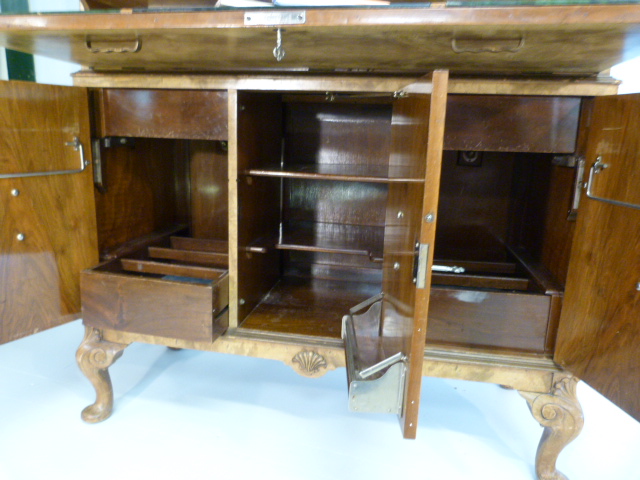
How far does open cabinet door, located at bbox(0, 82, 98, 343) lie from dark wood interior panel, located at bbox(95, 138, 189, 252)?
10 cm

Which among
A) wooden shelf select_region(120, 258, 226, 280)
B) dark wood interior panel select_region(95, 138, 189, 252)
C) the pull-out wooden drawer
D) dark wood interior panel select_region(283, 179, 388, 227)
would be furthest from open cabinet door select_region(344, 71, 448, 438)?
dark wood interior panel select_region(95, 138, 189, 252)

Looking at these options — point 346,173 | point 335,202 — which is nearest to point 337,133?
point 335,202

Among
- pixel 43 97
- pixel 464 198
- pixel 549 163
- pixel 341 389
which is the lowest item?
pixel 341 389

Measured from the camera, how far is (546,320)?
1.16 m

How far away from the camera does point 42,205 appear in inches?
46.8

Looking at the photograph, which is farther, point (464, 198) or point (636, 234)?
point (464, 198)

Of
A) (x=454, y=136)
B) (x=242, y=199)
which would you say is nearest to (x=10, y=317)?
(x=242, y=199)

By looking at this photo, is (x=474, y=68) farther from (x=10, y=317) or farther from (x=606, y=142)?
(x=10, y=317)

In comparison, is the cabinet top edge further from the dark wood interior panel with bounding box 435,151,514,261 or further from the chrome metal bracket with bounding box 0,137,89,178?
the dark wood interior panel with bounding box 435,151,514,261

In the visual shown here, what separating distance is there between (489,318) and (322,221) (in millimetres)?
854

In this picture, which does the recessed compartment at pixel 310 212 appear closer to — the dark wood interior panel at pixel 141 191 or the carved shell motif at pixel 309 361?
the carved shell motif at pixel 309 361

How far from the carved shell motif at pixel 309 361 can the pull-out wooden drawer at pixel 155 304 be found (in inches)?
9.0

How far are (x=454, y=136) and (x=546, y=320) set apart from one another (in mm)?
522

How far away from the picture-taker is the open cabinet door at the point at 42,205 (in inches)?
43.5
